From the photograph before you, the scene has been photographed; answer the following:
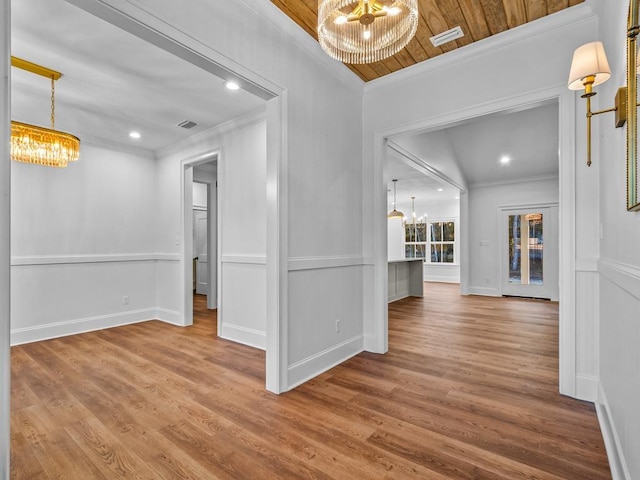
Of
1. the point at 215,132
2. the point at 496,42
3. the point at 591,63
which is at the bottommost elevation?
the point at 591,63

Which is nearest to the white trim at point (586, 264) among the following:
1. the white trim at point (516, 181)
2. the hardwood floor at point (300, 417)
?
the hardwood floor at point (300, 417)

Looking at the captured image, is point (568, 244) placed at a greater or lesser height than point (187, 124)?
lesser

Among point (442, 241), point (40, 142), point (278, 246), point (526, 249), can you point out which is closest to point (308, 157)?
point (278, 246)

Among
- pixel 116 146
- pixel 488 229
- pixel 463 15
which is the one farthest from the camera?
pixel 488 229

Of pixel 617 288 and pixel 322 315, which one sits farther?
pixel 322 315

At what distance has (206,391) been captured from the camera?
8.34 feet

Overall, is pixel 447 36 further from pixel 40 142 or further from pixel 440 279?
pixel 440 279

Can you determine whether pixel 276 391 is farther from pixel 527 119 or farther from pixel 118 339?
pixel 527 119

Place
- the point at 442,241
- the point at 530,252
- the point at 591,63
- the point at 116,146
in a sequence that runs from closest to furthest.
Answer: the point at 591,63
the point at 116,146
the point at 530,252
the point at 442,241

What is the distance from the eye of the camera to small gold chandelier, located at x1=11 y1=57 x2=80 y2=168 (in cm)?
280

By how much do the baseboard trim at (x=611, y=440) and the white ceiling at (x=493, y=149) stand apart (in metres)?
3.26

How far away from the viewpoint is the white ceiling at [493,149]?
200 inches

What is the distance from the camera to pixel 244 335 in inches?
151

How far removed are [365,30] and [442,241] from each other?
9863mm
